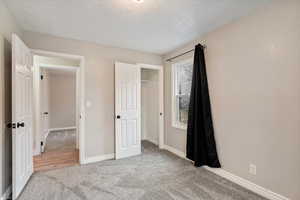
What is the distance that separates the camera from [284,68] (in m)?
1.77

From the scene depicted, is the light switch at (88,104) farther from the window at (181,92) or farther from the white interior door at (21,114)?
the window at (181,92)

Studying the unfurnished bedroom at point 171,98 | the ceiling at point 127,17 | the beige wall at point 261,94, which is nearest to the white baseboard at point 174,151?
the unfurnished bedroom at point 171,98

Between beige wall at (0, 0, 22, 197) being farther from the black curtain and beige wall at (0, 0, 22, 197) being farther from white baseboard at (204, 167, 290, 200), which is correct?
white baseboard at (204, 167, 290, 200)

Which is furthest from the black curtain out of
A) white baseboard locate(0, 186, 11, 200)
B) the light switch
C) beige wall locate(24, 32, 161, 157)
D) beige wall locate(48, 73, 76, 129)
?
beige wall locate(48, 73, 76, 129)

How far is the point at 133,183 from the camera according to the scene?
2262 mm

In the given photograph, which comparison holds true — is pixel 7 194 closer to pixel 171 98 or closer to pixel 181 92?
pixel 171 98

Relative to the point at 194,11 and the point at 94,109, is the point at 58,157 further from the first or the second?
the point at 194,11

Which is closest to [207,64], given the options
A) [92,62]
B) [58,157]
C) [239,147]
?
[239,147]

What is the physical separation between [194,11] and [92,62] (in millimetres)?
2138

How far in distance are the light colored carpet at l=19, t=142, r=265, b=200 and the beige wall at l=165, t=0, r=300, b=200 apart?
43 cm

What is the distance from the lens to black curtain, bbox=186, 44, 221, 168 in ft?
8.38

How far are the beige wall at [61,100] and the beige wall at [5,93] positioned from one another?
14.5 feet

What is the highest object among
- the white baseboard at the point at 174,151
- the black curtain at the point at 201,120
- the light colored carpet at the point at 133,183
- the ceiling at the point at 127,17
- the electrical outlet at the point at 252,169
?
the ceiling at the point at 127,17

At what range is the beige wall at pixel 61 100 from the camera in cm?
635
